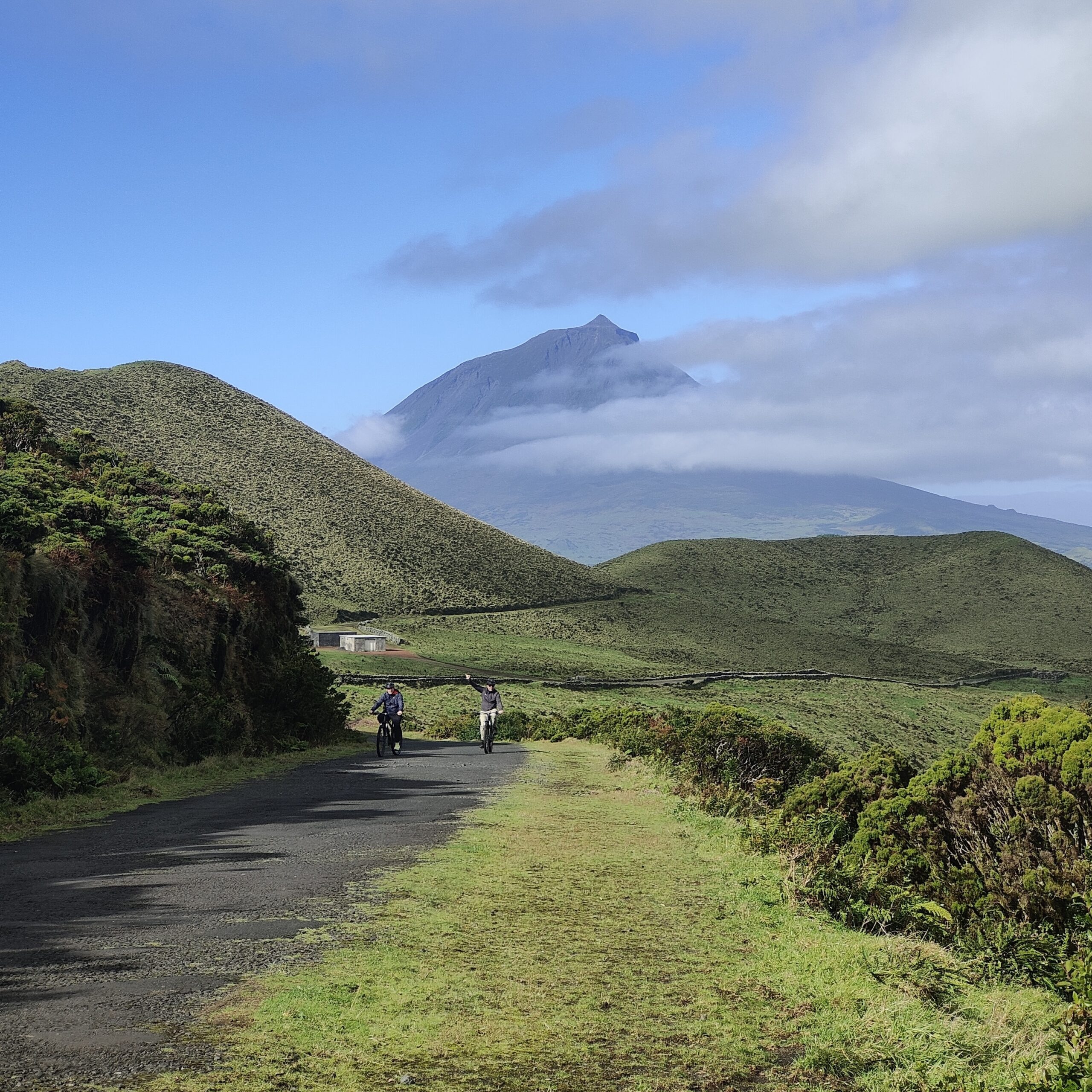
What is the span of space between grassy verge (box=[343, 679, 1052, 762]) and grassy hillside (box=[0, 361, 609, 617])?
3870 centimetres

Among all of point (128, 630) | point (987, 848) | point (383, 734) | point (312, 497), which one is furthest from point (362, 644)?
point (987, 848)

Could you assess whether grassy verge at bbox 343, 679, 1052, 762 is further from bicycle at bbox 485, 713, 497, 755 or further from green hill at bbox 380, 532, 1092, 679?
bicycle at bbox 485, 713, 497, 755

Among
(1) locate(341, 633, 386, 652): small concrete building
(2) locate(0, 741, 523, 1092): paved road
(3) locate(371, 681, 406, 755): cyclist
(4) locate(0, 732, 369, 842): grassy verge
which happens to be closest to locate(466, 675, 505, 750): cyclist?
(3) locate(371, 681, 406, 755): cyclist

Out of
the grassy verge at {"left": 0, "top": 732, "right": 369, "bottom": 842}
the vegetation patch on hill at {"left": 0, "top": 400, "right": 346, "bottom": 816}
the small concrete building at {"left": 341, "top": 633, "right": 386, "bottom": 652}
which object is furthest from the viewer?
the small concrete building at {"left": 341, "top": 633, "right": 386, "bottom": 652}

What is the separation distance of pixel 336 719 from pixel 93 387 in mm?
116891

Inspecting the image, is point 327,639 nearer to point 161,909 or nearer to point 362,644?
point 362,644

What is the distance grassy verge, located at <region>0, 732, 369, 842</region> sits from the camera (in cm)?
1337

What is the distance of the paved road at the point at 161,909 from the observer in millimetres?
5031

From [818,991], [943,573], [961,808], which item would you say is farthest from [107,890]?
[943,573]

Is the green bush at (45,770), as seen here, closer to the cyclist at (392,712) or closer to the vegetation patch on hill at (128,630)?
the vegetation patch on hill at (128,630)

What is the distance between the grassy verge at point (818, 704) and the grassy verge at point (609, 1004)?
34234 mm

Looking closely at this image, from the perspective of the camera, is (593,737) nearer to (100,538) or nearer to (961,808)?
(100,538)

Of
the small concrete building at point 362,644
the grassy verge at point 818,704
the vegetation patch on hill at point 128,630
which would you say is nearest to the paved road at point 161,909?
the vegetation patch on hill at point 128,630

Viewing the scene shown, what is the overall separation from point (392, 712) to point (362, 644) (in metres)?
55.0
